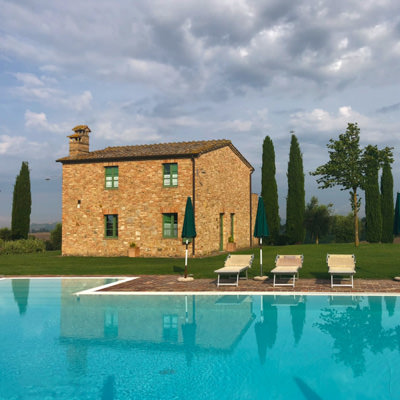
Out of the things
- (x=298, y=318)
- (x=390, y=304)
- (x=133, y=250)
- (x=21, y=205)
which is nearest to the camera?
(x=298, y=318)

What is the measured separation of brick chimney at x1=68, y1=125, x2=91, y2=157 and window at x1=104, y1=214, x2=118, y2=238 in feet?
16.7

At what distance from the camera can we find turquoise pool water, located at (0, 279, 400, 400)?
5867 mm

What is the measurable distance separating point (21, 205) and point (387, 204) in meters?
31.0

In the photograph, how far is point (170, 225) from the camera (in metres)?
24.9

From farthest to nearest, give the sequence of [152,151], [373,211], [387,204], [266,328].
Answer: [387,204]
[373,211]
[152,151]
[266,328]

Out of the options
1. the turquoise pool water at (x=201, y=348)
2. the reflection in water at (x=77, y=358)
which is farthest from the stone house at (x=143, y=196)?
the reflection in water at (x=77, y=358)

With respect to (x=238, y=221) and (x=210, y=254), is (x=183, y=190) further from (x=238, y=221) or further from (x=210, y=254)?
(x=238, y=221)

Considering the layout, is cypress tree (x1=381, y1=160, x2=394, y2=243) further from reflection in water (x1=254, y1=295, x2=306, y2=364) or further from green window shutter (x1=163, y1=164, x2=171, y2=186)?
reflection in water (x1=254, y1=295, x2=306, y2=364)

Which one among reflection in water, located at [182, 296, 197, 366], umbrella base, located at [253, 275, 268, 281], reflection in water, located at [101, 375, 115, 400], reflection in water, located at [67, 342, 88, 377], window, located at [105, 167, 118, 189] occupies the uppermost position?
window, located at [105, 167, 118, 189]

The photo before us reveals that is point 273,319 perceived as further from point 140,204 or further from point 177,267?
point 140,204

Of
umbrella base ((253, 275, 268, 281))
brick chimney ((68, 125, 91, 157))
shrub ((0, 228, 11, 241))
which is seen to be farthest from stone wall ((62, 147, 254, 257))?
shrub ((0, 228, 11, 241))

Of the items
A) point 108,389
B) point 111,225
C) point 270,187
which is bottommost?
point 108,389

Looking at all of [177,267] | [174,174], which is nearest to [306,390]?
[177,267]

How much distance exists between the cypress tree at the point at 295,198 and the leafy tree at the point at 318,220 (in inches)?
317
